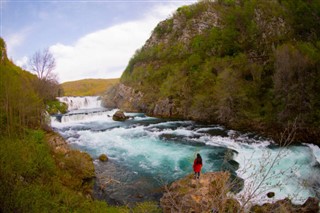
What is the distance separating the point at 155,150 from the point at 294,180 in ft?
34.2

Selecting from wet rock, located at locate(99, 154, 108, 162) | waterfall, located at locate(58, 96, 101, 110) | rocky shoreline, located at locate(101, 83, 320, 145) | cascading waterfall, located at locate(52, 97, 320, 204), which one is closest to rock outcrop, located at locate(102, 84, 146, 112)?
rocky shoreline, located at locate(101, 83, 320, 145)

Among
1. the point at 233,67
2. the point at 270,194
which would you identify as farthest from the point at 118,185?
the point at 233,67

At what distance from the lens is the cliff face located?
78.5 feet

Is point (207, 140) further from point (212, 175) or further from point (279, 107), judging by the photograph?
point (212, 175)

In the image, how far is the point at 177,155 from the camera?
19062mm

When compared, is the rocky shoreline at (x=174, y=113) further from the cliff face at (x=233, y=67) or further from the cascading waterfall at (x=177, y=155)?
the cascading waterfall at (x=177, y=155)

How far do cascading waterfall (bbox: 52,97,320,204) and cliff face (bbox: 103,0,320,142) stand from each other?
3899 mm

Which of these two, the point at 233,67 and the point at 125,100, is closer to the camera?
the point at 233,67

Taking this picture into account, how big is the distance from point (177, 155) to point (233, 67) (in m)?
22.7

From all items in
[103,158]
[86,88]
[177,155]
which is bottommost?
[177,155]

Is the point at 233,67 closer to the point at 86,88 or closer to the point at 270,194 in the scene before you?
the point at 270,194

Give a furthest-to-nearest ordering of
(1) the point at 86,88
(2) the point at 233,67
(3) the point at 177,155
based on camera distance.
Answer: (1) the point at 86,88 → (2) the point at 233,67 → (3) the point at 177,155

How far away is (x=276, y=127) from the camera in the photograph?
966 inches

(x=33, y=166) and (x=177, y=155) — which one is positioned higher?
(x=33, y=166)
